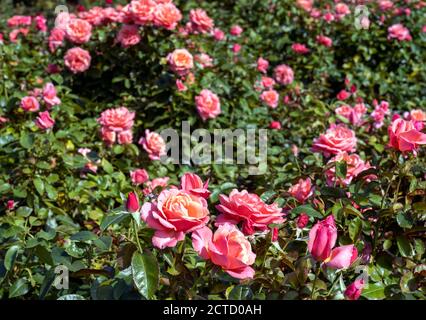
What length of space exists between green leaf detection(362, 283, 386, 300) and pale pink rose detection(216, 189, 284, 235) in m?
0.28

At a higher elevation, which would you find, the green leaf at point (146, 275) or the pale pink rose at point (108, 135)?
the green leaf at point (146, 275)

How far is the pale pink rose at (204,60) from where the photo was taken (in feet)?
10.4

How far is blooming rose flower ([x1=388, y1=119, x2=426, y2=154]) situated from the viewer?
1.47 meters

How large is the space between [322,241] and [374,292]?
0.32 m

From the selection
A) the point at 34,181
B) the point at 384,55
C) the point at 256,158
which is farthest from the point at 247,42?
the point at 34,181

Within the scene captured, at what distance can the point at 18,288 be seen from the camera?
1.41 meters

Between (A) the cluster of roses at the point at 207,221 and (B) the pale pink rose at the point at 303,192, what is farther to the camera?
(B) the pale pink rose at the point at 303,192

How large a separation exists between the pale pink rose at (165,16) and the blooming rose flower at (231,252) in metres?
1.95

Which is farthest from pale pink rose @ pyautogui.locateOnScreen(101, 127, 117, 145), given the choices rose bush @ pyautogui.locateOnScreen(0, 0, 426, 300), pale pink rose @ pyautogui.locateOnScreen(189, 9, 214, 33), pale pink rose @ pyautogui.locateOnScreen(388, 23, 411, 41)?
pale pink rose @ pyautogui.locateOnScreen(388, 23, 411, 41)

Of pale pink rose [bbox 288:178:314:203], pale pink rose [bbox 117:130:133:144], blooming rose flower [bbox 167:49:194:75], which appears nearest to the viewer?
pale pink rose [bbox 288:178:314:203]

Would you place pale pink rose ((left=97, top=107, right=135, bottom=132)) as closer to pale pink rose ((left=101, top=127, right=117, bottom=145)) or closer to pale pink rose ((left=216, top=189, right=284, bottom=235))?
pale pink rose ((left=101, top=127, right=117, bottom=145))

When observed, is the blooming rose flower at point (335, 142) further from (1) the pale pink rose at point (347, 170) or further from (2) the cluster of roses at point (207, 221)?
(2) the cluster of roses at point (207, 221)

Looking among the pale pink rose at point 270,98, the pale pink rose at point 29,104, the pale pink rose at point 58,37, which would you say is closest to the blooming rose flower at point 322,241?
the pale pink rose at point 29,104
